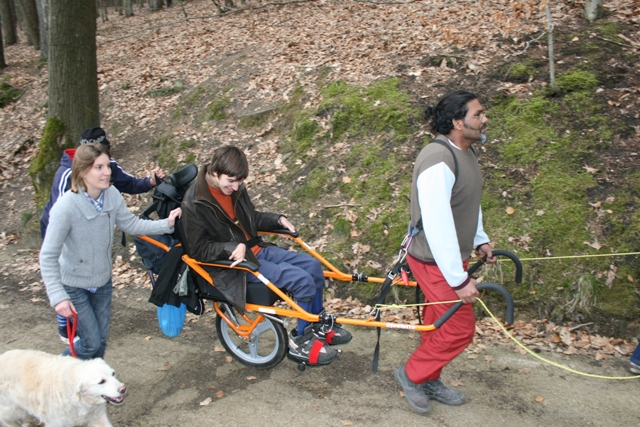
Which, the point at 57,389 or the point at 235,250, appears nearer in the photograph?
the point at 57,389

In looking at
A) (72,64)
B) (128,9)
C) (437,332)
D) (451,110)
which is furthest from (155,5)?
(437,332)

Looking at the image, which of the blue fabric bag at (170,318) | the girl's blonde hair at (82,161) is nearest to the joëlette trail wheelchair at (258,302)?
the blue fabric bag at (170,318)

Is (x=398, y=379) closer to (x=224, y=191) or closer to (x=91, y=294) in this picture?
(x=224, y=191)

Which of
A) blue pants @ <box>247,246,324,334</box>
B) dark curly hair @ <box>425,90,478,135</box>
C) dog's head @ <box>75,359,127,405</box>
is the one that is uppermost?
dark curly hair @ <box>425,90,478,135</box>

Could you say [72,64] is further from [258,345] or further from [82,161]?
[258,345]

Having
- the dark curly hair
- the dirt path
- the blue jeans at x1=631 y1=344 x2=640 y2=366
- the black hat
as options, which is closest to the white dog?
the dirt path

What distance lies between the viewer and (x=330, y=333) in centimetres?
443

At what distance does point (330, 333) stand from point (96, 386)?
1.98 meters

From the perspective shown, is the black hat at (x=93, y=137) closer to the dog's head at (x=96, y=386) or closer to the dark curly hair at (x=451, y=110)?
the dog's head at (x=96, y=386)

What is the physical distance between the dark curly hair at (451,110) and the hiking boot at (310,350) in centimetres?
208

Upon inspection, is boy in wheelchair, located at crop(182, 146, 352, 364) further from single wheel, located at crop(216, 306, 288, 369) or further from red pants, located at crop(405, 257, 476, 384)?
red pants, located at crop(405, 257, 476, 384)

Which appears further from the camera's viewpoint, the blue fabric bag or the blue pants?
the blue fabric bag

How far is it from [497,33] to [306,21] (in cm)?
594

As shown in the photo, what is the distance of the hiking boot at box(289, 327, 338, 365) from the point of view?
4.22 m
